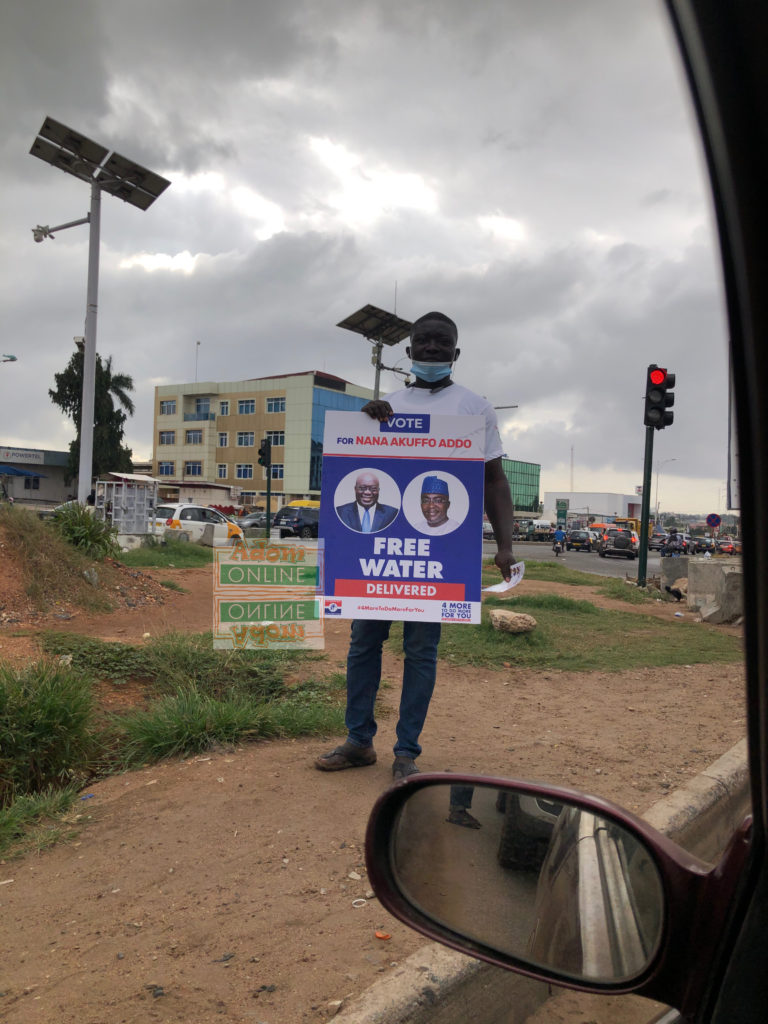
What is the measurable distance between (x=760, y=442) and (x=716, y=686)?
6343mm

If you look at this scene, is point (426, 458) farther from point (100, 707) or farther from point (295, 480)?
point (295, 480)

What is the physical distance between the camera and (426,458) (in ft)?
10.8

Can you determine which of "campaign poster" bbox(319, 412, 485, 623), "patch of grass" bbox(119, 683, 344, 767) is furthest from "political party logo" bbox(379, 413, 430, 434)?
"patch of grass" bbox(119, 683, 344, 767)

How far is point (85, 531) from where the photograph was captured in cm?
1055

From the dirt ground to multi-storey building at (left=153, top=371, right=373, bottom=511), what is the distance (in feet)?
187

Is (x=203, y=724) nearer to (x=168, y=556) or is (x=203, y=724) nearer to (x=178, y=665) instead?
(x=178, y=665)

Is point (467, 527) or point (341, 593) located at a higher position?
point (467, 527)

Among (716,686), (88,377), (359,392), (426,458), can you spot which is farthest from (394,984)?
(359,392)

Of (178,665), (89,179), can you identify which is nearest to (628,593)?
(178,665)

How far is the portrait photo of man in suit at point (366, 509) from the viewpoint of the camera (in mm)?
3371

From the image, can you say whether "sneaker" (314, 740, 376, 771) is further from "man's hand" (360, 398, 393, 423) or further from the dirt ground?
"man's hand" (360, 398, 393, 423)

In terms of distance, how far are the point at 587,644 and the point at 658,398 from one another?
18.4 ft

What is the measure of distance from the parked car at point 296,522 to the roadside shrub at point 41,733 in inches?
1163

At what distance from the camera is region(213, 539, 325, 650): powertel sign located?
19.0 ft
